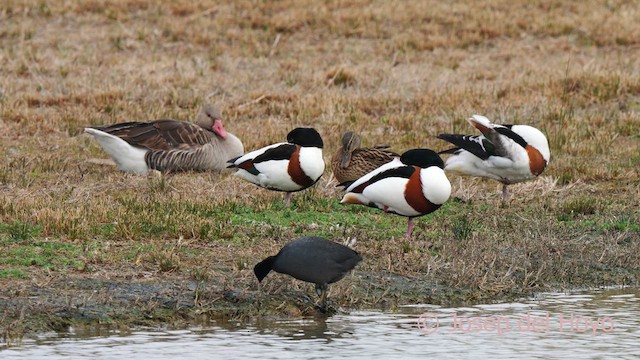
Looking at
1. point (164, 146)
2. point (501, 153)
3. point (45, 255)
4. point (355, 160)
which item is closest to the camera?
point (45, 255)

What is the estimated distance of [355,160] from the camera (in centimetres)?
1188

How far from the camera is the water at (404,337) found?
7.35 metres

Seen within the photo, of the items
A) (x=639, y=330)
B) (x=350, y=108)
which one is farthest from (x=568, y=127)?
(x=639, y=330)

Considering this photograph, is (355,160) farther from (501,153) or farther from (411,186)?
(411,186)

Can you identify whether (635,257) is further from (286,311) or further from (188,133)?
(188,133)

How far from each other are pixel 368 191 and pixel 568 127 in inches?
226

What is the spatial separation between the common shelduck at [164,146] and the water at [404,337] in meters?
5.17

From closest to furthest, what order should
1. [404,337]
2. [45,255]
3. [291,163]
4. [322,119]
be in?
[404,337]
[45,255]
[291,163]
[322,119]

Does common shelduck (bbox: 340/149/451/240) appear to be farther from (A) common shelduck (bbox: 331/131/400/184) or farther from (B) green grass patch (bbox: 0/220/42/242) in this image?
(B) green grass patch (bbox: 0/220/42/242)

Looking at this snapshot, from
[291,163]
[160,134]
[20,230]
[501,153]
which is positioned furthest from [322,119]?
[20,230]

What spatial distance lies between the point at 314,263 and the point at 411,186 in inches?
74.2

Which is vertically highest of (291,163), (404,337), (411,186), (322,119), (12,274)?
(322,119)

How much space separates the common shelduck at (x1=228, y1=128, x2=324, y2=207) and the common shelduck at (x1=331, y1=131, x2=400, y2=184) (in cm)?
83

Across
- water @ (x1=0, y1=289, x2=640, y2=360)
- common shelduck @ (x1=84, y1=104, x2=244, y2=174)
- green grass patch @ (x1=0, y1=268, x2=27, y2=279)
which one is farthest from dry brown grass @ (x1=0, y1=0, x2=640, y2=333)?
water @ (x1=0, y1=289, x2=640, y2=360)
